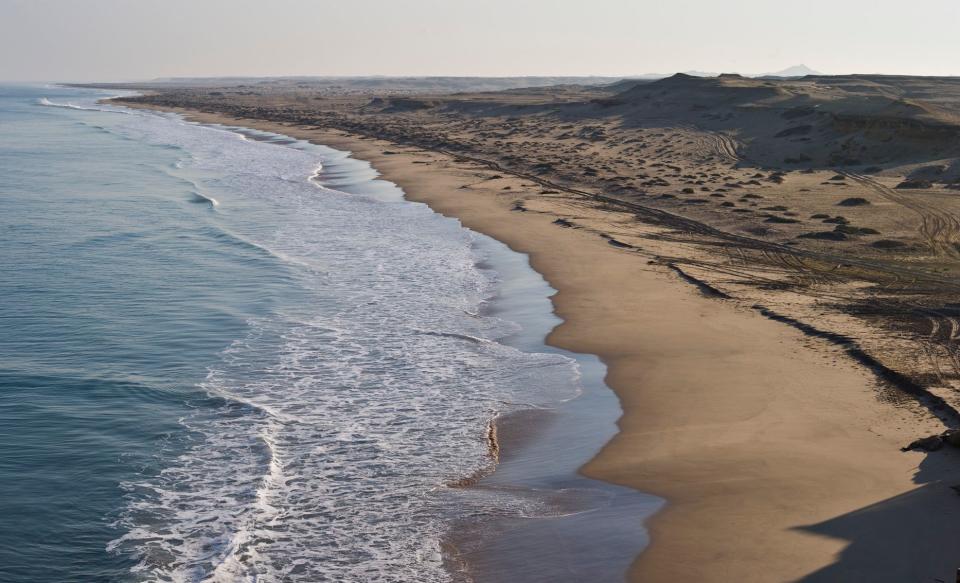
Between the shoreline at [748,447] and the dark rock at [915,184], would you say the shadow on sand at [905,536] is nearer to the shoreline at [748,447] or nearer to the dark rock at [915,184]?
the shoreline at [748,447]

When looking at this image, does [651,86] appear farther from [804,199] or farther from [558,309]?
[558,309]

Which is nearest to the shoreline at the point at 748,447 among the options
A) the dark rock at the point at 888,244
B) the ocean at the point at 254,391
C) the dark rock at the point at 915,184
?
the ocean at the point at 254,391

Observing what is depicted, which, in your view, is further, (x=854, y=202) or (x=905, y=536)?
(x=854, y=202)

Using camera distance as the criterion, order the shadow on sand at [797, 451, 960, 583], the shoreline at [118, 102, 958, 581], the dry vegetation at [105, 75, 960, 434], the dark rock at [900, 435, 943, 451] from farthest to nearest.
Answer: the dry vegetation at [105, 75, 960, 434], the dark rock at [900, 435, 943, 451], the shoreline at [118, 102, 958, 581], the shadow on sand at [797, 451, 960, 583]

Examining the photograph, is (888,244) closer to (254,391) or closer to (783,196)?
(783,196)

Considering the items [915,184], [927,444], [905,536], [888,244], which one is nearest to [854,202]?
[915,184]

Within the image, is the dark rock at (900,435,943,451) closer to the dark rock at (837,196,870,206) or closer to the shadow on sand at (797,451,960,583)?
the shadow on sand at (797,451,960,583)

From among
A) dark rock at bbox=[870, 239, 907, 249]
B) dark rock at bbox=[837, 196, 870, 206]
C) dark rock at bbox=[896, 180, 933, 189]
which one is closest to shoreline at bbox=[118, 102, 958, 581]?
dark rock at bbox=[870, 239, 907, 249]
